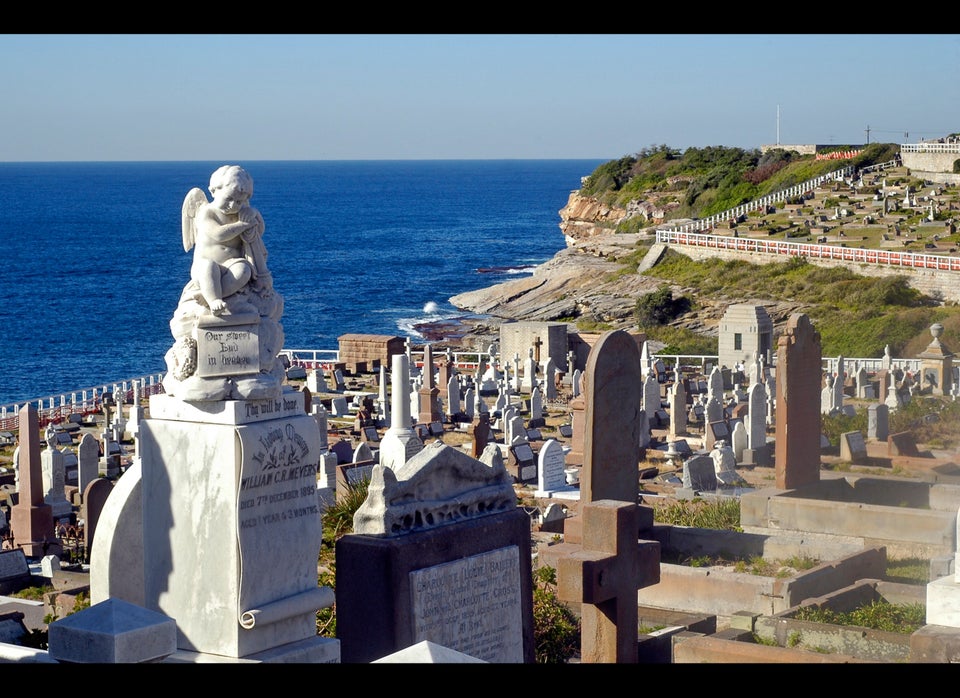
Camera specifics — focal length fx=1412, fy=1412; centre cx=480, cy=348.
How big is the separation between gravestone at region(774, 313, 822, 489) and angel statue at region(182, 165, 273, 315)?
8.29 m

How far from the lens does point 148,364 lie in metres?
54.5

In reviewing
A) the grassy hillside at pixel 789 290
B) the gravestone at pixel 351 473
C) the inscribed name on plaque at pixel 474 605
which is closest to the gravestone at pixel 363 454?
the gravestone at pixel 351 473

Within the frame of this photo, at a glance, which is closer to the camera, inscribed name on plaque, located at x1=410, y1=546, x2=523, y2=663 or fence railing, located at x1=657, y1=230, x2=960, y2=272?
inscribed name on plaque, located at x1=410, y1=546, x2=523, y2=663

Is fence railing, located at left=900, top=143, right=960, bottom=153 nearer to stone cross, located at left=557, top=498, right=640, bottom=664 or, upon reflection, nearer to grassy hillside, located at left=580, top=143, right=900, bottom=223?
grassy hillside, located at left=580, top=143, right=900, bottom=223

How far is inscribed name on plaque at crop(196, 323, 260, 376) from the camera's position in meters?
6.89

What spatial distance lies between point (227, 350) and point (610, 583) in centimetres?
277

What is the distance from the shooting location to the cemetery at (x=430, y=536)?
679 centimetres

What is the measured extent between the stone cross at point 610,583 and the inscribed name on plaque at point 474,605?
15.7 inches

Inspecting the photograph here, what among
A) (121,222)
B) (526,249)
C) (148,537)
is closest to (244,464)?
(148,537)

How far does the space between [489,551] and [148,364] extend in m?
47.7

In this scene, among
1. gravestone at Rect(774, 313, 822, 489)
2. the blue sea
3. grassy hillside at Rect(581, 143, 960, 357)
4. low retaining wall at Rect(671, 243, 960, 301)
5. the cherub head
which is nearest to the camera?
the cherub head

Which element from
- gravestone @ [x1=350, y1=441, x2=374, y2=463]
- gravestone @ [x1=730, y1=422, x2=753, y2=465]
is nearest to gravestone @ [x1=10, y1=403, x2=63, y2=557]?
gravestone @ [x1=350, y1=441, x2=374, y2=463]

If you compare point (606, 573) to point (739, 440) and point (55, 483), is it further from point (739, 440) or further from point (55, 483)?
point (739, 440)

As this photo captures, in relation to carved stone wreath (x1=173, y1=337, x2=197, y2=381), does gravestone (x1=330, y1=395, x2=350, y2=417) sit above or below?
below
